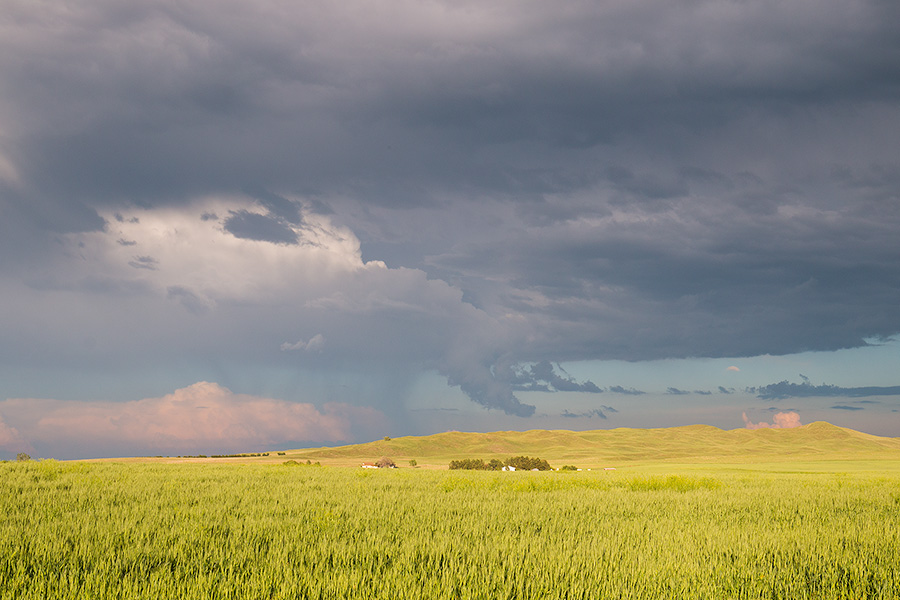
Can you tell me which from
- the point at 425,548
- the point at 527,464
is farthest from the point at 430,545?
the point at 527,464

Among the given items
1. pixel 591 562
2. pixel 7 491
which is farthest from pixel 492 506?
pixel 7 491

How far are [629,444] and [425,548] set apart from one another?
16169 centimetres

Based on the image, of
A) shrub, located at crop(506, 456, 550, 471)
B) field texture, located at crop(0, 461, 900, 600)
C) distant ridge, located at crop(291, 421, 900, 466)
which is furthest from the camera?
distant ridge, located at crop(291, 421, 900, 466)

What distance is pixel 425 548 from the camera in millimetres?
8047

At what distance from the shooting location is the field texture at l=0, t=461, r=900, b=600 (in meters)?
6.21

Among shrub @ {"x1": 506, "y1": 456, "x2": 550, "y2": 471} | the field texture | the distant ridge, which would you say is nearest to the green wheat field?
the field texture

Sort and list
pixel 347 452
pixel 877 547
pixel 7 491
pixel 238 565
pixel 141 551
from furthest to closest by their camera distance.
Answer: pixel 347 452 < pixel 7 491 < pixel 877 547 < pixel 141 551 < pixel 238 565

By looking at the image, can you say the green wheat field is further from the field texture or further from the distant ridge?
the distant ridge

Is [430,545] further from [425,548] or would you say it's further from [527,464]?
[527,464]

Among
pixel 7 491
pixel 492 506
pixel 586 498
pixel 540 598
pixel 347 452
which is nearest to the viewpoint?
pixel 540 598

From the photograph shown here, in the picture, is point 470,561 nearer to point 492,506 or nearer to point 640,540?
point 640,540

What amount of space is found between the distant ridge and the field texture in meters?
109

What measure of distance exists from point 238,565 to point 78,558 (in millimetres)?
2356

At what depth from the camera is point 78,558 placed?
7273 millimetres
